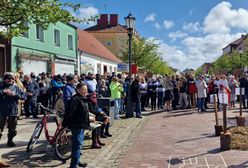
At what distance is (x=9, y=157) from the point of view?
9.00 m

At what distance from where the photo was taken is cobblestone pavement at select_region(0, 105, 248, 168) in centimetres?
836

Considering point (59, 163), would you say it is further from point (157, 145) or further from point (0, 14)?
point (0, 14)

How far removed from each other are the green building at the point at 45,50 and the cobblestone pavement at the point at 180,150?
34.6 ft

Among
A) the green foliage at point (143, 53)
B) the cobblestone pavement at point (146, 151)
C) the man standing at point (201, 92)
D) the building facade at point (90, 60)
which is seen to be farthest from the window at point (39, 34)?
the green foliage at point (143, 53)

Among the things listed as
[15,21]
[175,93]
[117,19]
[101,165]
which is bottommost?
[101,165]

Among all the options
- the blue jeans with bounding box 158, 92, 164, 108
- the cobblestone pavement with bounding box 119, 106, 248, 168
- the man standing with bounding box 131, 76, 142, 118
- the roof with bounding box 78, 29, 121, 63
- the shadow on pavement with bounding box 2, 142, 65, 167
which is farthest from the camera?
the roof with bounding box 78, 29, 121, 63

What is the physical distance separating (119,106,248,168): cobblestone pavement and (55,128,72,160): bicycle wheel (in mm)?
1227

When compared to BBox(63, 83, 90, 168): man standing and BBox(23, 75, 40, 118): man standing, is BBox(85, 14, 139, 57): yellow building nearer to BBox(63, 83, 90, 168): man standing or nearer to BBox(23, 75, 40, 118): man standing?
BBox(23, 75, 40, 118): man standing

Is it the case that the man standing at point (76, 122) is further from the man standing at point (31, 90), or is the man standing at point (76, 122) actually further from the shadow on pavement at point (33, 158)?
the man standing at point (31, 90)

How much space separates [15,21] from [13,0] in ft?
2.23

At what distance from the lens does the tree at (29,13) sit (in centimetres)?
928

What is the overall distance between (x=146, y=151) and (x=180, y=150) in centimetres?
78

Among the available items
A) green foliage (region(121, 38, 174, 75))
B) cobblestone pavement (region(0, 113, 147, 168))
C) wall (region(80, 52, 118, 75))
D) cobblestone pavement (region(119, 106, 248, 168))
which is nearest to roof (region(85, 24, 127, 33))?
green foliage (region(121, 38, 174, 75))

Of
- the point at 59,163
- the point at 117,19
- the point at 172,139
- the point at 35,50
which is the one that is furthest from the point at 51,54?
the point at 117,19
